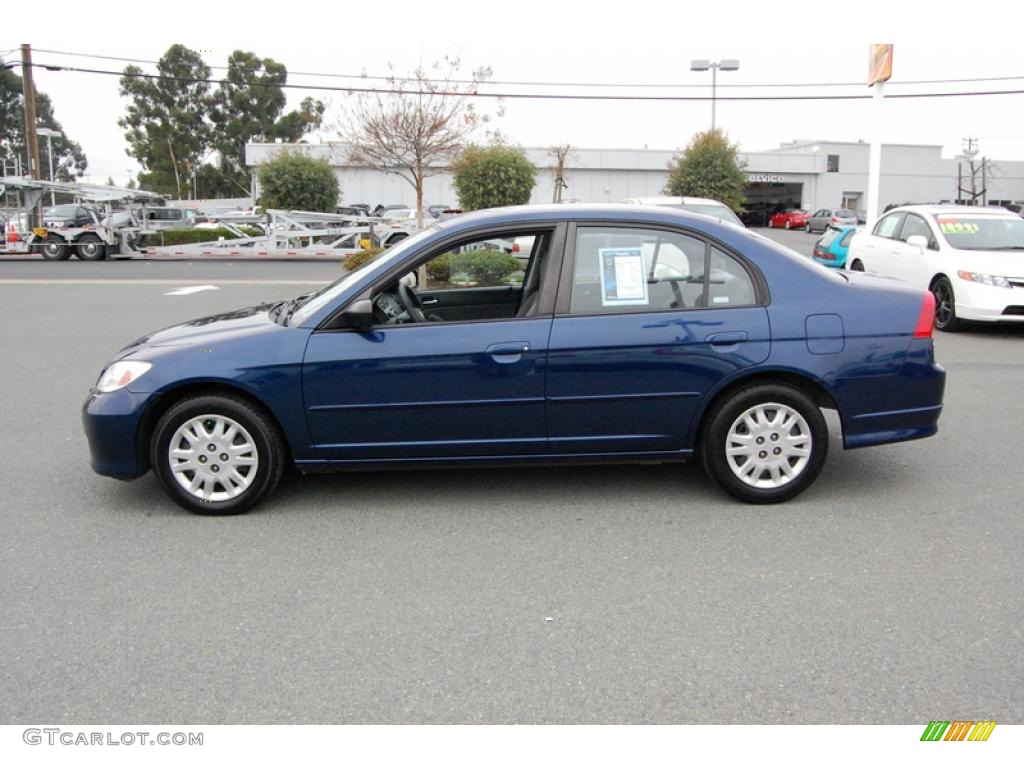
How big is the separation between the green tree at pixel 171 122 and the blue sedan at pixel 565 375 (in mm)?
68046

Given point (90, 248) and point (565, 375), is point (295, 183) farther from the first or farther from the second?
point (565, 375)

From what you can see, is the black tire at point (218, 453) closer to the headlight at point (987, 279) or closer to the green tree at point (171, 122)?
the headlight at point (987, 279)

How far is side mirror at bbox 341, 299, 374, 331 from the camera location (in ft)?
15.0

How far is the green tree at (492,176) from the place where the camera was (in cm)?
2562

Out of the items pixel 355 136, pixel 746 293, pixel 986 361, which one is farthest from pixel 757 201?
pixel 746 293

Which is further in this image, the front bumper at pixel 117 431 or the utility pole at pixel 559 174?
the utility pole at pixel 559 174

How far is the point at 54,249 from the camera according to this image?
90.9ft

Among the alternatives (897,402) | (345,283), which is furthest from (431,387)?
(897,402)

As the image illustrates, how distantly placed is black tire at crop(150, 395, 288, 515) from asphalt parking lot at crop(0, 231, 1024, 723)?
0.12 meters

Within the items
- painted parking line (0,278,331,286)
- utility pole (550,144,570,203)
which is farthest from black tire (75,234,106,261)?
utility pole (550,144,570,203)

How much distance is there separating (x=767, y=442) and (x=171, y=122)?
70741 mm

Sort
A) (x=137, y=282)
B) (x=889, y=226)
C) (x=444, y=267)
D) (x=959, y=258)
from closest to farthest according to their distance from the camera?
(x=444, y=267) < (x=959, y=258) < (x=889, y=226) < (x=137, y=282)

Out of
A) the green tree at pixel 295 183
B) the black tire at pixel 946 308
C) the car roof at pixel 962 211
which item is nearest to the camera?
the black tire at pixel 946 308
